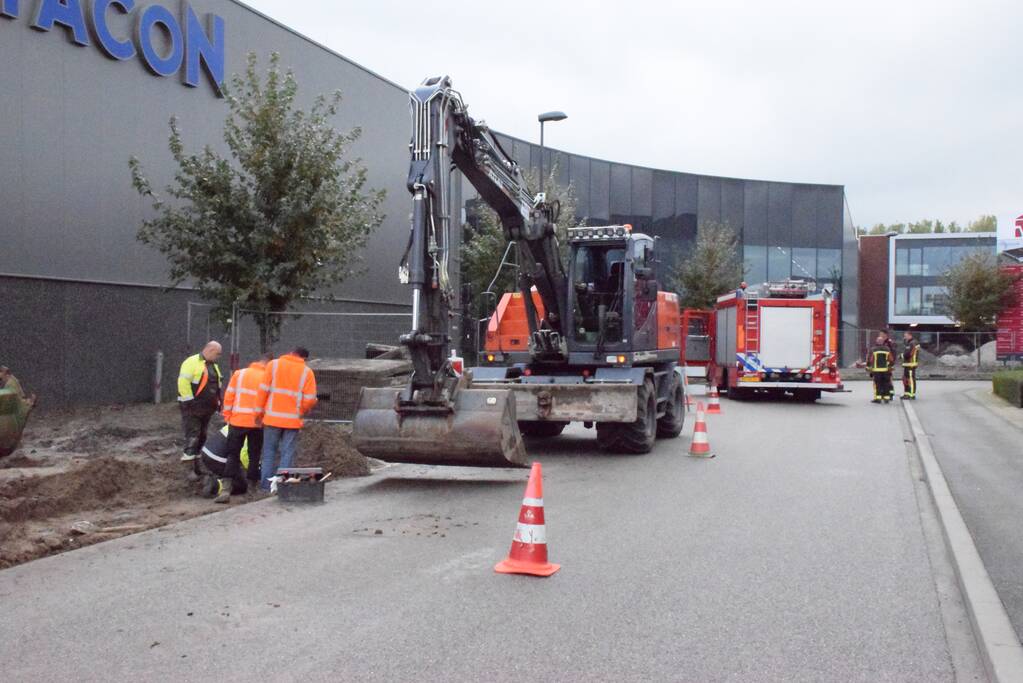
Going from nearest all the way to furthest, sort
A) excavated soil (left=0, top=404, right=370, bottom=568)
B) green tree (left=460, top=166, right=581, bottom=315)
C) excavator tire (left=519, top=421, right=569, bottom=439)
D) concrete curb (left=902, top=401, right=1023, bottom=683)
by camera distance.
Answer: concrete curb (left=902, top=401, right=1023, bottom=683)
excavated soil (left=0, top=404, right=370, bottom=568)
excavator tire (left=519, top=421, right=569, bottom=439)
green tree (left=460, top=166, right=581, bottom=315)

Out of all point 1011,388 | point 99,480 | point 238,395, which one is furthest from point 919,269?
point 99,480

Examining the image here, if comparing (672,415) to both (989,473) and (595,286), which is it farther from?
(989,473)

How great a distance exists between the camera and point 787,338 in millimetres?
25172

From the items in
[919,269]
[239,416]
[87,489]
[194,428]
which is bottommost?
[87,489]

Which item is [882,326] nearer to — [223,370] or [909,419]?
[909,419]

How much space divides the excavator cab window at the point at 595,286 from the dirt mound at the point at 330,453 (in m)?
3.94

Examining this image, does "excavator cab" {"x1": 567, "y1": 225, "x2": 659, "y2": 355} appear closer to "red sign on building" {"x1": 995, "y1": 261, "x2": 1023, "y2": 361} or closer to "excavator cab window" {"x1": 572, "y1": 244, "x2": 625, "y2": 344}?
"excavator cab window" {"x1": 572, "y1": 244, "x2": 625, "y2": 344}

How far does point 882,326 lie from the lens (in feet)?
219

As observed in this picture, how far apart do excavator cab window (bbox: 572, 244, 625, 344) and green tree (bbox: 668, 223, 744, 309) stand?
83.4 feet

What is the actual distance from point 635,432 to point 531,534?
7.20 m

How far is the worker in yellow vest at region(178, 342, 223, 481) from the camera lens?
11.8 meters

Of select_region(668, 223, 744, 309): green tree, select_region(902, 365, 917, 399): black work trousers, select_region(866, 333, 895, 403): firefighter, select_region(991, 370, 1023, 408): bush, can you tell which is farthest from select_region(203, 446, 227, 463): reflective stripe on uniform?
select_region(668, 223, 744, 309): green tree

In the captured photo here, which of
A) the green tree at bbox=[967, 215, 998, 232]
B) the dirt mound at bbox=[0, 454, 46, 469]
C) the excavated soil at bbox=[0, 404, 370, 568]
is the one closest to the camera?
the excavated soil at bbox=[0, 404, 370, 568]

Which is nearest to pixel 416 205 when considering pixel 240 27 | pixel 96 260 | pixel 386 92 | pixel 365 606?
pixel 365 606
